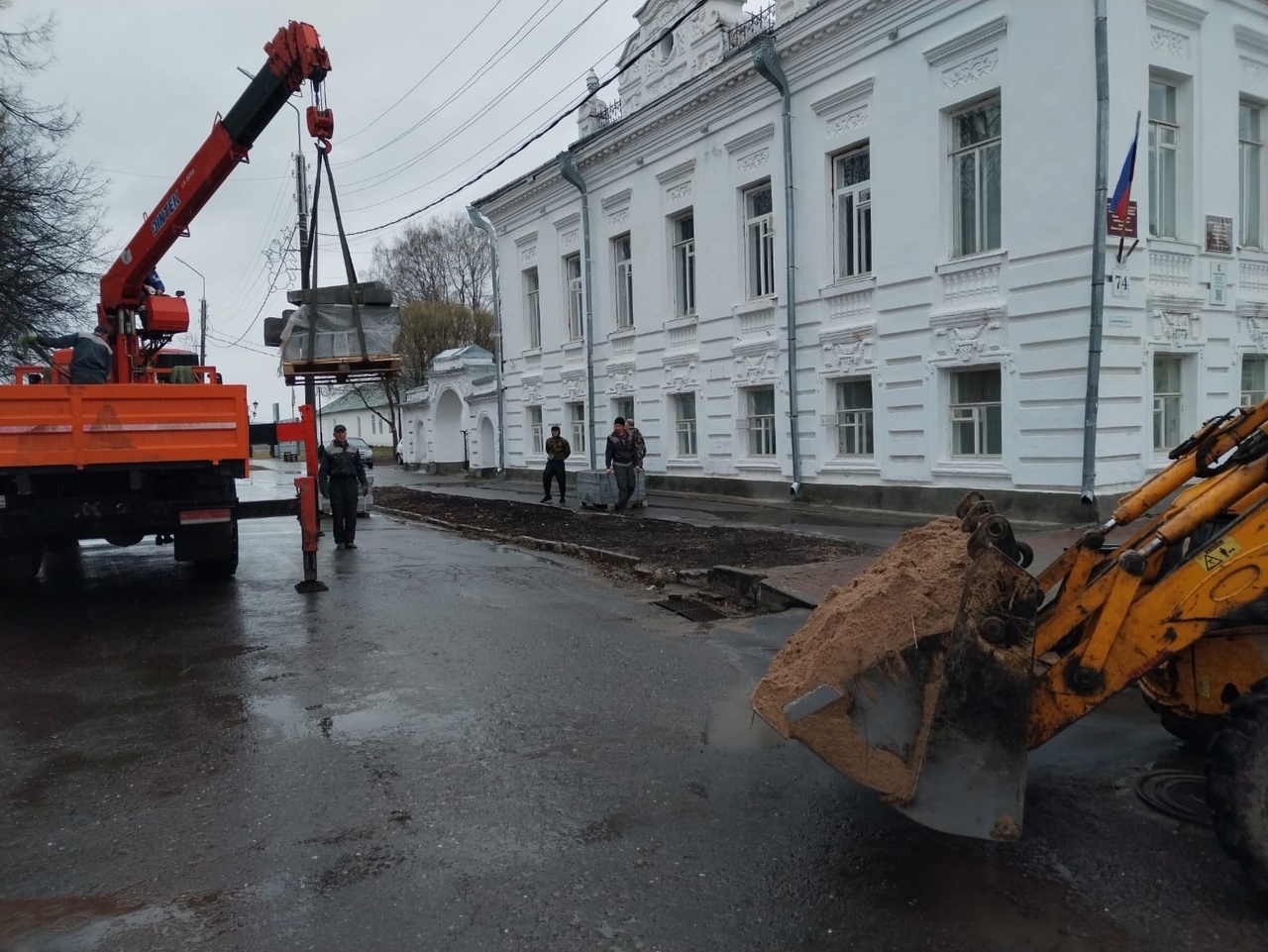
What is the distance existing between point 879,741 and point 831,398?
44.8 ft

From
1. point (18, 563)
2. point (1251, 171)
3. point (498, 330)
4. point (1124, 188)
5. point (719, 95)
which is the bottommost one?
point (18, 563)

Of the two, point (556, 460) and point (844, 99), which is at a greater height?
point (844, 99)

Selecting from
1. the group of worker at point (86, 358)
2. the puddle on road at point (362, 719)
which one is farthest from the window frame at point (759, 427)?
the puddle on road at point (362, 719)

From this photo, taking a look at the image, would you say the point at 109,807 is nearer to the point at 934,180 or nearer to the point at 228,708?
the point at 228,708

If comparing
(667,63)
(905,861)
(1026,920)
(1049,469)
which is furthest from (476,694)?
(667,63)

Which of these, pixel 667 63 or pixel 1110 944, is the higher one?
pixel 667 63

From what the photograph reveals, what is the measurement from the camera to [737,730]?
17.1 ft

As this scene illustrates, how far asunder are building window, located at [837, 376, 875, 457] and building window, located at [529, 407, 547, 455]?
40.5ft

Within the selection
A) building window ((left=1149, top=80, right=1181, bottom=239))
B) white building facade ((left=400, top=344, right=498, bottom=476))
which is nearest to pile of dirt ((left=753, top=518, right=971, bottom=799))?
building window ((left=1149, top=80, right=1181, bottom=239))

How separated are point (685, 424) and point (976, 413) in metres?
7.90

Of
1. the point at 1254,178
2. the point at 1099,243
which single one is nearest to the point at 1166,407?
the point at 1099,243

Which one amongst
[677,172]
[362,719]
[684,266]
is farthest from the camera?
[684,266]

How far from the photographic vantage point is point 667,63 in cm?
2033

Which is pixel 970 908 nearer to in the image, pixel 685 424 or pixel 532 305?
pixel 685 424
